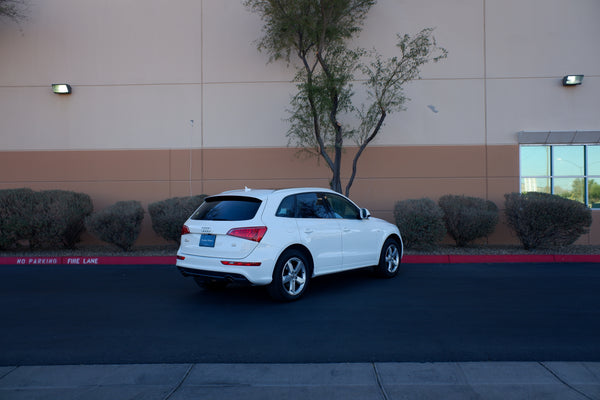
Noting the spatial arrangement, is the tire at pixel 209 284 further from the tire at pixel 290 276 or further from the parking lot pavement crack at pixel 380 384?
the parking lot pavement crack at pixel 380 384

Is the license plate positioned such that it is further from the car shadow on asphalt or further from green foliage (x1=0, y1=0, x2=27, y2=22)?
green foliage (x1=0, y1=0, x2=27, y2=22)

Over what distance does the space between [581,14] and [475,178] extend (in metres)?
5.56

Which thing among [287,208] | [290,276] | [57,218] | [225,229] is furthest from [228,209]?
[57,218]

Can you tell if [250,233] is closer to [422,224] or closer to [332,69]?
[422,224]

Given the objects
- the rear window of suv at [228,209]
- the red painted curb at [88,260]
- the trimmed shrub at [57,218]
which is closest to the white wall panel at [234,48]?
the trimmed shrub at [57,218]

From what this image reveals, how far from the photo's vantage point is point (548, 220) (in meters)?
11.1

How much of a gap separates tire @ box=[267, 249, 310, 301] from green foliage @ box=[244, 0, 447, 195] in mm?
5600

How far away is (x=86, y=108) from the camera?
13812 mm

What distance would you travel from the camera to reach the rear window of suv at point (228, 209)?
21.9ft

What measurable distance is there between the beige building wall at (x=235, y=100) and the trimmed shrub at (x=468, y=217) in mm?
1206

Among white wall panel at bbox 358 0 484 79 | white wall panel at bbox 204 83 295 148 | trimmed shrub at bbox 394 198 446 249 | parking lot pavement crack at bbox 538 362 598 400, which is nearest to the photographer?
parking lot pavement crack at bbox 538 362 598 400

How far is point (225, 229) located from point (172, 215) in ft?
17.6

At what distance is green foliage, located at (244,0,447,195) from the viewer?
11836 mm

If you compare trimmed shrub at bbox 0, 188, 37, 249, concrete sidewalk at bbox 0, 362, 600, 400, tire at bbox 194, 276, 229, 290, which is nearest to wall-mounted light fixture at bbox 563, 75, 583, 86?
concrete sidewalk at bbox 0, 362, 600, 400
